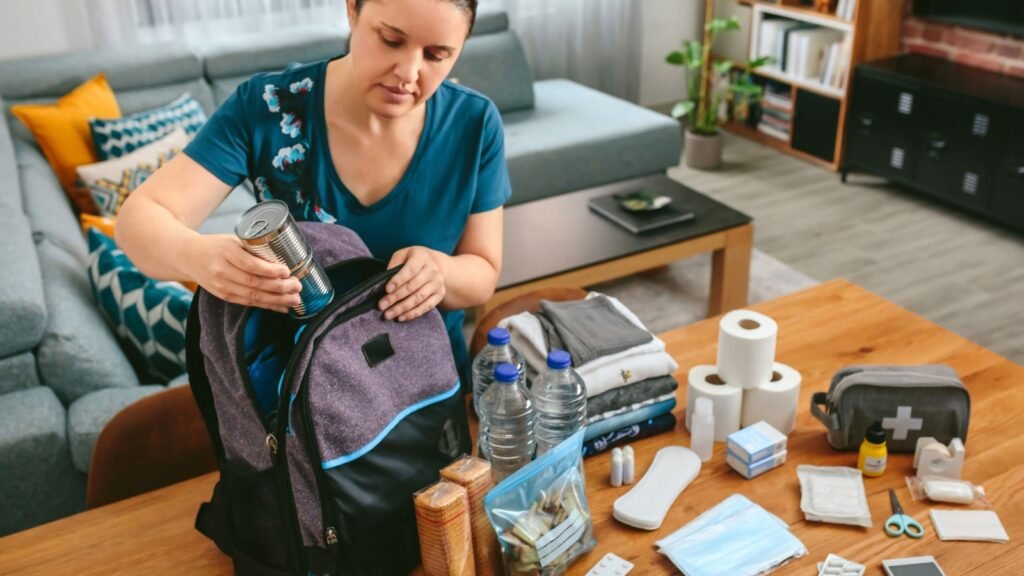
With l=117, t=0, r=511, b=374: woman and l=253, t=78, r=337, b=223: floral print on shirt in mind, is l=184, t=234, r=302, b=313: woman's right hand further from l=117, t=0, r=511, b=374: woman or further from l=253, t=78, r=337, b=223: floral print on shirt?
l=253, t=78, r=337, b=223: floral print on shirt

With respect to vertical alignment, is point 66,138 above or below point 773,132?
above

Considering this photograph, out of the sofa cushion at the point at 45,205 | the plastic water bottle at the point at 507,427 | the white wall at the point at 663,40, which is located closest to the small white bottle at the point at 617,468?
the plastic water bottle at the point at 507,427

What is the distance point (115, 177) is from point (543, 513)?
2.44 meters

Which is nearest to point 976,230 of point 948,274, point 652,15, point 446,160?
point 948,274

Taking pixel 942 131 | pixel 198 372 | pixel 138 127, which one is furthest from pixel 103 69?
pixel 942 131

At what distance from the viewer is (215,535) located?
1156 mm

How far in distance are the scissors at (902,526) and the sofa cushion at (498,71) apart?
121 inches

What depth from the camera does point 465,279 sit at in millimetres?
1250

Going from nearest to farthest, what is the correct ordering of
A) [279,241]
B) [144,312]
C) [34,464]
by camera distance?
[279,241]
[34,464]
[144,312]

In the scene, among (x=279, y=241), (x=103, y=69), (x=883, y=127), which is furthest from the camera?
(x=883, y=127)

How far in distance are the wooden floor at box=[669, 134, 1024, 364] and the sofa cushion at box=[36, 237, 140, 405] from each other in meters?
2.42

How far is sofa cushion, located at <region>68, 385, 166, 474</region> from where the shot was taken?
5.86ft

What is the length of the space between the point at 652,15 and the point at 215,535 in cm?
445

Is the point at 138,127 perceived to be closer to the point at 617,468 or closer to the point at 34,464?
the point at 34,464
